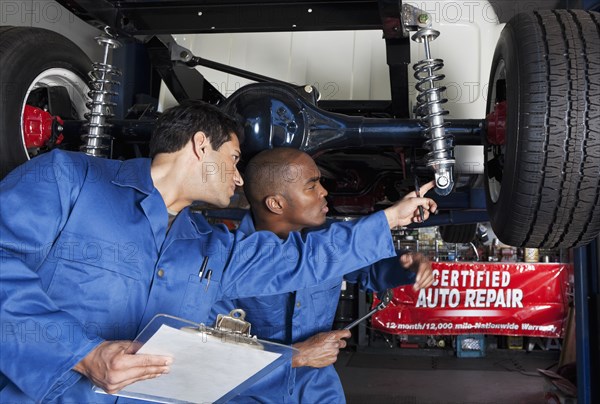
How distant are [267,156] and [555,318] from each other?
5.82m

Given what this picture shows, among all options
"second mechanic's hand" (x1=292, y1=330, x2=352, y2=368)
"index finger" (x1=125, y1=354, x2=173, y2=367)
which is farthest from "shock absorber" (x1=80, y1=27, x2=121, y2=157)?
"index finger" (x1=125, y1=354, x2=173, y2=367)

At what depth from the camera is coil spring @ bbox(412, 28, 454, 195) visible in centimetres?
173

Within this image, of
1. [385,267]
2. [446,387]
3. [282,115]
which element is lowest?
[446,387]

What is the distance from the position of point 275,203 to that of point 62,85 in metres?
0.94

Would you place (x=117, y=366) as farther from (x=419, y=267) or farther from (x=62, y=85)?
(x=62, y=85)

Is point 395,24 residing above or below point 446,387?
above

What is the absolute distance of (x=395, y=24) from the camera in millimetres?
1855

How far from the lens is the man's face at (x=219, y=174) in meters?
1.55

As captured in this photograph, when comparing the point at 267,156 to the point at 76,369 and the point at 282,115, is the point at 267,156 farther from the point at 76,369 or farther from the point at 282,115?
the point at 76,369

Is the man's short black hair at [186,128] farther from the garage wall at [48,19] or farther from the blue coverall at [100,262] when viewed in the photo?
the garage wall at [48,19]

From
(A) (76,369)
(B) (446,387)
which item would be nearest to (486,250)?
(B) (446,387)

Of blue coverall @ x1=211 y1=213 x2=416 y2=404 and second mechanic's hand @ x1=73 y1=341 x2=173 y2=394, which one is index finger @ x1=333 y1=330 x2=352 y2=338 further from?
second mechanic's hand @ x1=73 y1=341 x2=173 y2=394

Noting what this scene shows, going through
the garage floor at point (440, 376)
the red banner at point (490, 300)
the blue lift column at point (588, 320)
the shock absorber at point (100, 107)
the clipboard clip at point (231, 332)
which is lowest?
the garage floor at point (440, 376)

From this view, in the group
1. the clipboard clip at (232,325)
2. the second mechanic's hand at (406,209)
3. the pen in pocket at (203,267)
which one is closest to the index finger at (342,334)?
the second mechanic's hand at (406,209)
